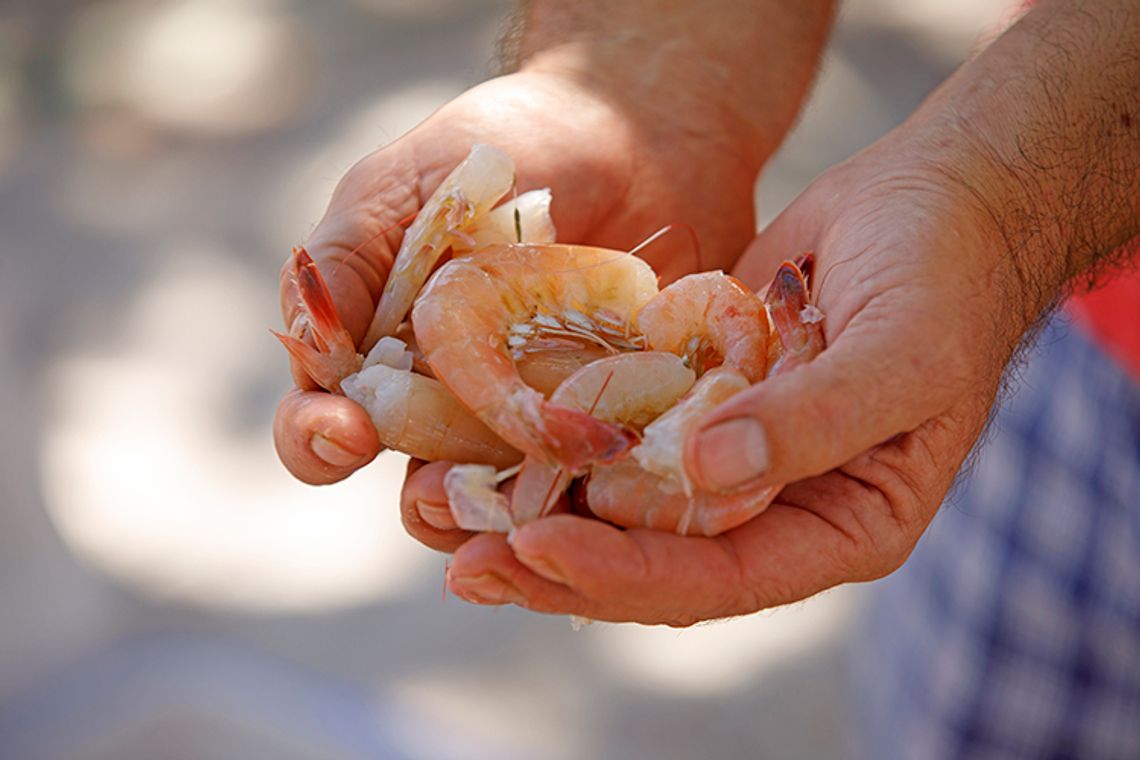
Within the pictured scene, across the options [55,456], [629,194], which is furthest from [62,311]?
[629,194]

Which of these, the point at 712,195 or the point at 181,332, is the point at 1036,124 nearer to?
the point at 712,195

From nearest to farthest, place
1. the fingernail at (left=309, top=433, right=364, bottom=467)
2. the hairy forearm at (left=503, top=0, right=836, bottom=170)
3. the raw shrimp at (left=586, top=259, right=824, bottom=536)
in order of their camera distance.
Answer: the raw shrimp at (left=586, top=259, right=824, bottom=536) → the fingernail at (left=309, top=433, right=364, bottom=467) → the hairy forearm at (left=503, top=0, right=836, bottom=170)

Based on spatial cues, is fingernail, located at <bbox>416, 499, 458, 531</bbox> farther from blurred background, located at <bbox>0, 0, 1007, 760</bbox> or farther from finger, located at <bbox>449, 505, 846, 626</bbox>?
blurred background, located at <bbox>0, 0, 1007, 760</bbox>

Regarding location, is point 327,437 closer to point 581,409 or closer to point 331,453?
point 331,453

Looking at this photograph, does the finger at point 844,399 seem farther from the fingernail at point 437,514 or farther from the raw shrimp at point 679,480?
the fingernail at point 437,514

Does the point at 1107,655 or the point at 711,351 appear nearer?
the point at 711,351

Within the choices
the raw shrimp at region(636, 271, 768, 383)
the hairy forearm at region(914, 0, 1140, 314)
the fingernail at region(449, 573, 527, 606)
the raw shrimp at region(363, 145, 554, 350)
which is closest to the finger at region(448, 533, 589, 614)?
the fingernail at region(449, 573, 527, 606)

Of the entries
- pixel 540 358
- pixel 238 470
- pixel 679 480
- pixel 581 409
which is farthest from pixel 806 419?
pixel 238 470
